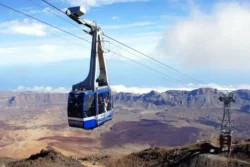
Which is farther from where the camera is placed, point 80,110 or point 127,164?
point 127,164

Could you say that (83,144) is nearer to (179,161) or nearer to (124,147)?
(124,147)

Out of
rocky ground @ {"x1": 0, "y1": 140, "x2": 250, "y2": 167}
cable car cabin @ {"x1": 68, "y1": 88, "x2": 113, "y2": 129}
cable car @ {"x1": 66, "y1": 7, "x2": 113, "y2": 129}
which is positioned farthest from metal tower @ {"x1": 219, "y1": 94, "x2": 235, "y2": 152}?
cable car cabin @ {"x1": 68, "y1": 88, "x2": 113, "y2": 129}

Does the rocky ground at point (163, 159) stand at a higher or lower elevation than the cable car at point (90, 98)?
lower

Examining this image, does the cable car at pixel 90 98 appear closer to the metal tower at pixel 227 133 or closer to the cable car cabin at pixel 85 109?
the cable car cabin at pixel 85 109

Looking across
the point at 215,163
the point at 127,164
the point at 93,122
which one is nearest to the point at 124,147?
the point at 127,164

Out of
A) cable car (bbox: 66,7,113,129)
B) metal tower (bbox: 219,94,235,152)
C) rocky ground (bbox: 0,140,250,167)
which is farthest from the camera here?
metal tower (bbox: 219,94,235,152)

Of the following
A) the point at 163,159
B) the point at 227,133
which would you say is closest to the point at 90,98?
the point at 227,133

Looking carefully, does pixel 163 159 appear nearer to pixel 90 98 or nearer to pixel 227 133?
pixel 227 133

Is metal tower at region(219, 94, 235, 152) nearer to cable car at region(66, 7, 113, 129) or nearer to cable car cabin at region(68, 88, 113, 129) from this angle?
cable car at region(66, 7, 113, 129)

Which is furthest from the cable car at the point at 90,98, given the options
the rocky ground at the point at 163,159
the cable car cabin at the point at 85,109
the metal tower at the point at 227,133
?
the metal tower at the point at 227,133
